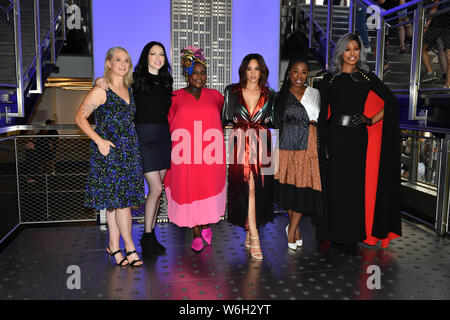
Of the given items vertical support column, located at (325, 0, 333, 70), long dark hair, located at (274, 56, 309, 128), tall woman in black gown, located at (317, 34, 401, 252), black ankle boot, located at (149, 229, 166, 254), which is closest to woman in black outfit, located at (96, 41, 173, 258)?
black ankle boot, located at (149, 229, 166, 254)

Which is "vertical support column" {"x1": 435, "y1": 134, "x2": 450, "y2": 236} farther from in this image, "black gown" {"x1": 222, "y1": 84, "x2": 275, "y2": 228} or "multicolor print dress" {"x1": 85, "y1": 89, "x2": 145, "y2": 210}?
"multicolor print dress" {"x1": 85, "y1": 89, "x2": 145, "y2": 210}

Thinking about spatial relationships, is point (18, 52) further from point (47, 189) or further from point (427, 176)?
point (427, 176)

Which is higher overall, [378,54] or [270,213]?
[378,54]

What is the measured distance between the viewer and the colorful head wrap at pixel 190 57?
2.50 metres

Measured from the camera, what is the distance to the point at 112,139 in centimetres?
229

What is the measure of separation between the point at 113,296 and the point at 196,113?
4.19 feet

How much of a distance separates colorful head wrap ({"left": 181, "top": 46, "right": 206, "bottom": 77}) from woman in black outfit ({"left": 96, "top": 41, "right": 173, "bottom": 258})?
0.40 ft

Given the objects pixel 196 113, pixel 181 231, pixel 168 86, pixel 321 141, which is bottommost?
pixel 181 231

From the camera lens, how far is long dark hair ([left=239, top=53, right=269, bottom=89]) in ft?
8.11

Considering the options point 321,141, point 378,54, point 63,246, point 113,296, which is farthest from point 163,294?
point 378,54

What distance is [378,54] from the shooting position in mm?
3871

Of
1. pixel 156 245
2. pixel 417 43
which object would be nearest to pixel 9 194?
pixel 156 245
